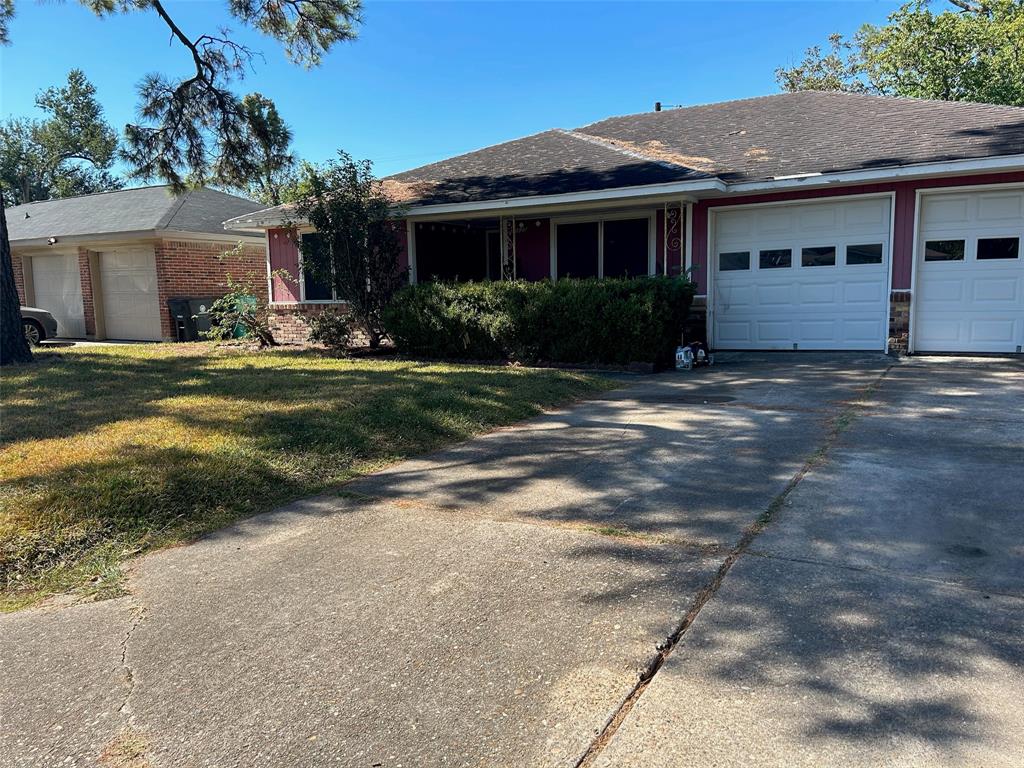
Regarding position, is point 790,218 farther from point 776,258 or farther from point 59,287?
point 59,287

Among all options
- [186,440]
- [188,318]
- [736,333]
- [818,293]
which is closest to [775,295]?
[818,293]

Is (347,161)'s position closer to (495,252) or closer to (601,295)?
(495,252)

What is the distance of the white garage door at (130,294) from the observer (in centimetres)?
1856

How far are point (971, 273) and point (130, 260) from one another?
744 inches

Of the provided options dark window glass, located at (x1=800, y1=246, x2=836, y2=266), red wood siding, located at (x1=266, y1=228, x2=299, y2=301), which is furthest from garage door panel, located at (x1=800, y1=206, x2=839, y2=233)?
red wood siding, located at (x1=266, y1=228, x2=299, y2=301)

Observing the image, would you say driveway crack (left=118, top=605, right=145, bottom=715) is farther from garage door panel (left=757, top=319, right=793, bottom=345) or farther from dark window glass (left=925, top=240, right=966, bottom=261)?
dark window glass (left=925, top=240, right=966, bottom=261)

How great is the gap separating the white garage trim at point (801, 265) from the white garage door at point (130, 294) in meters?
13.9

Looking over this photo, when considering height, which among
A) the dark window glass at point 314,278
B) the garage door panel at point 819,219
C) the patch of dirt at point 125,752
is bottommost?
the patch of dirt at point 125,752

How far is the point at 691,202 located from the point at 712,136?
3.17 m

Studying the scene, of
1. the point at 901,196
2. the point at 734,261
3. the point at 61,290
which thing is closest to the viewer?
the point at 901,196

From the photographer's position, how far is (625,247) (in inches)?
533

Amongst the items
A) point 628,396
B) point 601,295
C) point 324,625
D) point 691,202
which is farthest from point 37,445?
point 691,202

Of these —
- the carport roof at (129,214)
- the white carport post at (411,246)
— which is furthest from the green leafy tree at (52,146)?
the white carport post at (411,246)

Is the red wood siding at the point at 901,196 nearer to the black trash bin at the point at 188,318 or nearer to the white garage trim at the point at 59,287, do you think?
the black trash bin at the point at 188,318
